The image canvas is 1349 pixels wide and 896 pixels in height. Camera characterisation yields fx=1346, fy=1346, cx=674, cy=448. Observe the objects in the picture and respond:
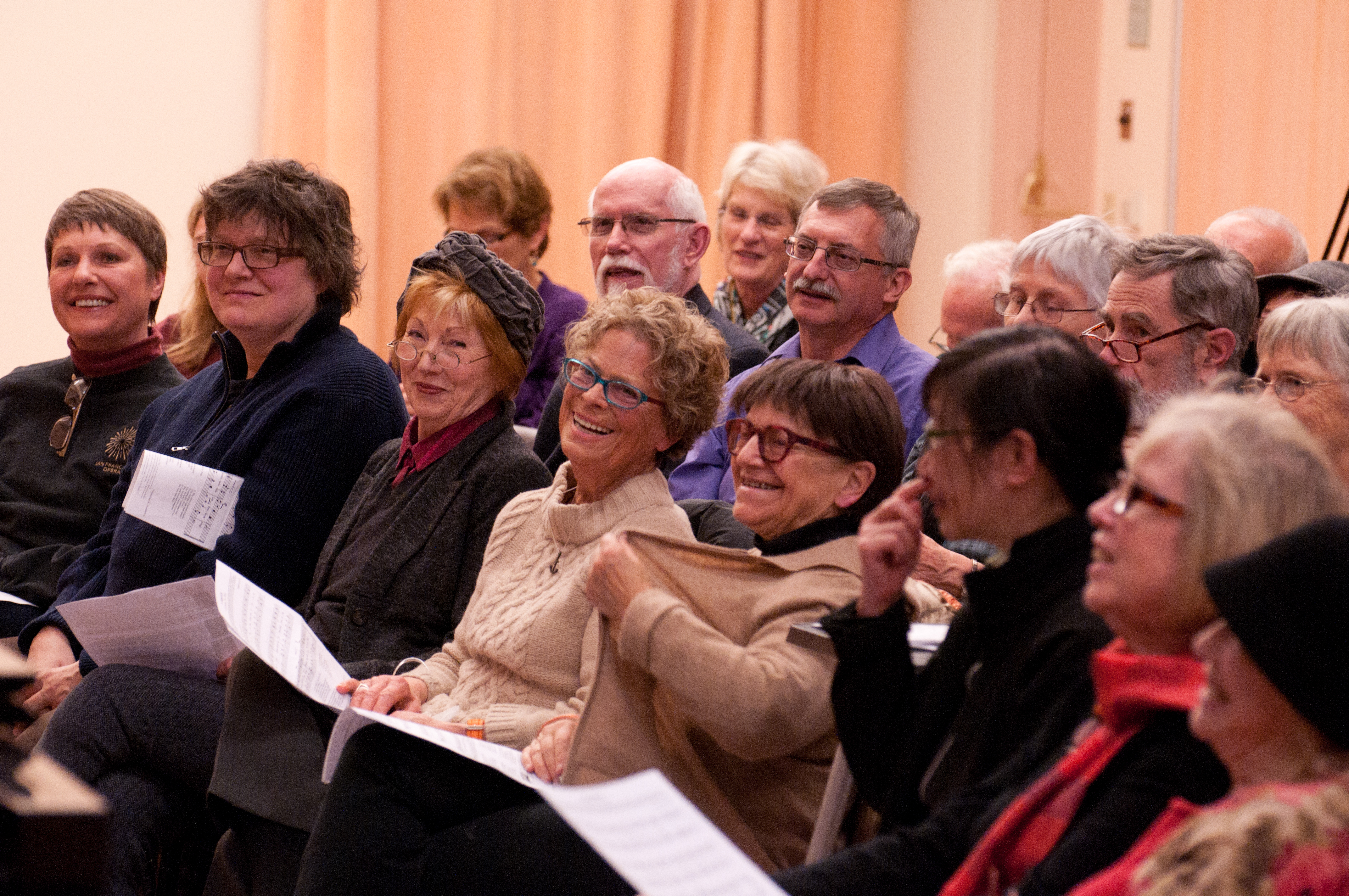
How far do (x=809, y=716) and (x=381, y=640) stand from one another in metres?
0.96

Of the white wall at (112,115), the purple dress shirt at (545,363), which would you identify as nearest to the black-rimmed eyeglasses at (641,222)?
the purple dress shirt at (545,363)

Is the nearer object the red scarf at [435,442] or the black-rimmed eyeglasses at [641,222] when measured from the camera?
the red scarf at [435,442]

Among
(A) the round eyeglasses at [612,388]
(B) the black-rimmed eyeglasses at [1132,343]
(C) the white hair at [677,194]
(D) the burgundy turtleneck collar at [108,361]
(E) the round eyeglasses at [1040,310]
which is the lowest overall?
(D) the burgundy turtleneck collar at [108,361]

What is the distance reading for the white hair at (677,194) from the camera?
364 centimetres

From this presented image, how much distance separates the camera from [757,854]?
1.82 m

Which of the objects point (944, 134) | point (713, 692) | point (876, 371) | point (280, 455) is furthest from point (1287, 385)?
point (944, 134)

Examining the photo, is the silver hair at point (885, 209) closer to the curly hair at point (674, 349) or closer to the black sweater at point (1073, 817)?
the curly hair at point (674, 349)

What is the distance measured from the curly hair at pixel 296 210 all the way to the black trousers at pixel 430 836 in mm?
1244

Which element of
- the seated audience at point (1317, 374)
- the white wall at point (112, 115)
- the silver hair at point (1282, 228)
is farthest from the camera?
the white wall at point (112, 115)

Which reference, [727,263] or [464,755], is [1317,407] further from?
[727,263]

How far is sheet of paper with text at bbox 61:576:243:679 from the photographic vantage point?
2381mm

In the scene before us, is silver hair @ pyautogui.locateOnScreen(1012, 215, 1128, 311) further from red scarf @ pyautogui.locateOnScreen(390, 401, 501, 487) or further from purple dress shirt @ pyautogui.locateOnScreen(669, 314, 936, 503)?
red scarf @ pyautogui.locateOnScreen(390, 401, 501, 487)

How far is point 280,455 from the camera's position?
8.77ft

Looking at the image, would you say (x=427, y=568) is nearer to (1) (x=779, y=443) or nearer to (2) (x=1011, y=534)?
(1) (x=779, y=443)
